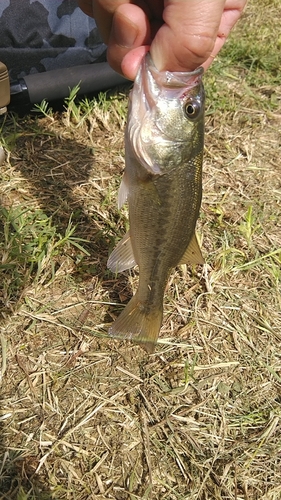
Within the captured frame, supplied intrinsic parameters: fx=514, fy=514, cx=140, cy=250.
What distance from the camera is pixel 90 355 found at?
2.56 meters

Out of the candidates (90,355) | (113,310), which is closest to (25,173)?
(113,310)

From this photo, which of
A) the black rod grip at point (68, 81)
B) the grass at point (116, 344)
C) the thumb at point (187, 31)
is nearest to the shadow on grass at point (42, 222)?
the grass at point (116, 344)

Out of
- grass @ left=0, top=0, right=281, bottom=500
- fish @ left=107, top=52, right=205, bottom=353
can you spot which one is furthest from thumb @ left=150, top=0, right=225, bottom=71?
grass @ left=0, top=0, right=281, bottom=500

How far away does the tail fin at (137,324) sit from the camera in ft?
8.02

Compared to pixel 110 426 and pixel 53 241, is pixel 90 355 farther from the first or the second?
pixel 53 241

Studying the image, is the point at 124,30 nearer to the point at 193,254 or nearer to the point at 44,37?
the point at 193,254

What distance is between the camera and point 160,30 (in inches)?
73.3

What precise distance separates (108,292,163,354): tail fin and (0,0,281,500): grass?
0.16 meters

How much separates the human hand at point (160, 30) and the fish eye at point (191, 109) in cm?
14

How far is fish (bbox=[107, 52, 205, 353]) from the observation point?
205cm

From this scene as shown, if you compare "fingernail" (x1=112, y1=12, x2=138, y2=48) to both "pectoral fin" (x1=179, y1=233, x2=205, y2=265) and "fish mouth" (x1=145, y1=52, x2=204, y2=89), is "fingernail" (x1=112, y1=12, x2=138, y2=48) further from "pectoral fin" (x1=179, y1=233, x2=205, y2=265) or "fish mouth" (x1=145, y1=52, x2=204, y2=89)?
"pectoral fin" (x1=179, y1=233, x2=205, y2=265)

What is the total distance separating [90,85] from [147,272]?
2079 mm

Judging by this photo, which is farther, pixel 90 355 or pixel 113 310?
pixel 113 310

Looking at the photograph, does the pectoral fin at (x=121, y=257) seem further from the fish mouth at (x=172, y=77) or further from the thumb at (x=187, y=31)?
the thumb at (x=187, y=31)
